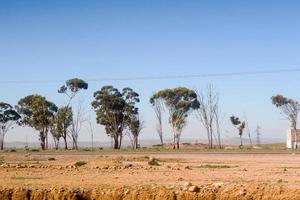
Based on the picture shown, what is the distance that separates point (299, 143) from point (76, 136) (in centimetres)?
3772

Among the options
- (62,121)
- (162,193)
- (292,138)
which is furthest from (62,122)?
(162,193)

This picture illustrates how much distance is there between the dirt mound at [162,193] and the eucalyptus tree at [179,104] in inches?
3030

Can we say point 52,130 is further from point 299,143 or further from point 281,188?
point 281,188

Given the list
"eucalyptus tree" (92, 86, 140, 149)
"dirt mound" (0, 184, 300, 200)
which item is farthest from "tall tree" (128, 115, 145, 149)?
"dirt mound" (0, 184, 300, 200)

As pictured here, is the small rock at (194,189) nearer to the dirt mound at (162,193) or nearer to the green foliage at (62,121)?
the dirt mound at (162,193)

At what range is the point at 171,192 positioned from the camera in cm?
1402

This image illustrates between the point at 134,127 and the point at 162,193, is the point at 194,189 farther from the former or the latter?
the point at 134,127

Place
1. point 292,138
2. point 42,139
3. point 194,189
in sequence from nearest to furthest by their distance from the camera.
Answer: point 194,189 → point 292,138 → point 42,139

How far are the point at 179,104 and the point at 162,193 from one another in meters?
78.3

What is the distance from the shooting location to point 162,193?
14.1 meters

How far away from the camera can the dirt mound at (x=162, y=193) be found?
13.6 m

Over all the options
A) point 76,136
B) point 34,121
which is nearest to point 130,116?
point 76,136

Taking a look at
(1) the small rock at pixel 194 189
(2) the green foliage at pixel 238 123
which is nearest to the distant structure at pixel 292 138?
(2) the green foliage at pixel 238 123

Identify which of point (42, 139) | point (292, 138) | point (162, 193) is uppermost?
point (42, 139)
